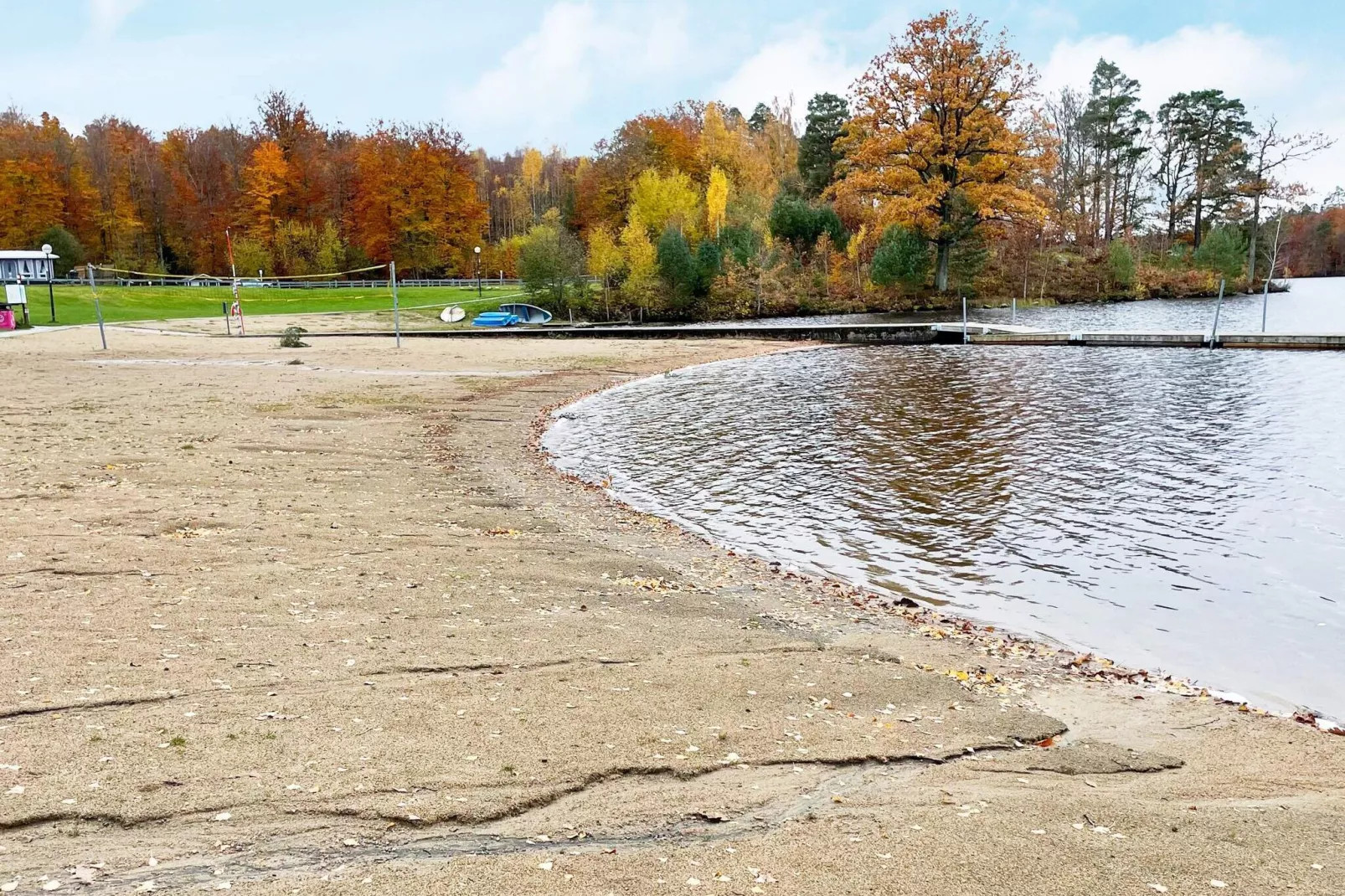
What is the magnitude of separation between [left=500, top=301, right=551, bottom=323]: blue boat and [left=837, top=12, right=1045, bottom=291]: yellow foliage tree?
20664 millimetres

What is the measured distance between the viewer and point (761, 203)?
68.2 meters

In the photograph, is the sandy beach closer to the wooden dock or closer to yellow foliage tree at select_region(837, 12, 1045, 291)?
the wooden dock

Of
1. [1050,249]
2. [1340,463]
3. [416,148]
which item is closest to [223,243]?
[416,148]

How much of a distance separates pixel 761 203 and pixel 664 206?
8484 mm

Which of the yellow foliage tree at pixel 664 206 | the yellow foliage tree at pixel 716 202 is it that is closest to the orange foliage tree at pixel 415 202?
the yellow foliage tree at pixel 664 206

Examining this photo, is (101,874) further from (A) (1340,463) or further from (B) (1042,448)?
(A) (1340,463)

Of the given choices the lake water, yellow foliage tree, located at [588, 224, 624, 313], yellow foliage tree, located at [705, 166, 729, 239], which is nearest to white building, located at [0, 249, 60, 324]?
yellow foliage tree, located at [588, 224, 624, 313]

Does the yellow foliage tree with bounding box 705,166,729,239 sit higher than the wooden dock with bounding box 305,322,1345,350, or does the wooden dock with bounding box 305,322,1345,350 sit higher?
the yellow foliage tree with bounding box 705,166,729,239

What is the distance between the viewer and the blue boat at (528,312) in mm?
55688

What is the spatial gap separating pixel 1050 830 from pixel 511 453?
13.8 m

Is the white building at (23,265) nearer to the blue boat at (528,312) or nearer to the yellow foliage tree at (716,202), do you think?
the blue boat at (528,312)

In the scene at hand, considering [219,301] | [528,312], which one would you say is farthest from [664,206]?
[219,301]

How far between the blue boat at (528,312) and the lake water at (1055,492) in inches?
1097

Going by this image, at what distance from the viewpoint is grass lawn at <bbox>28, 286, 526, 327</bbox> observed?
50094mm
